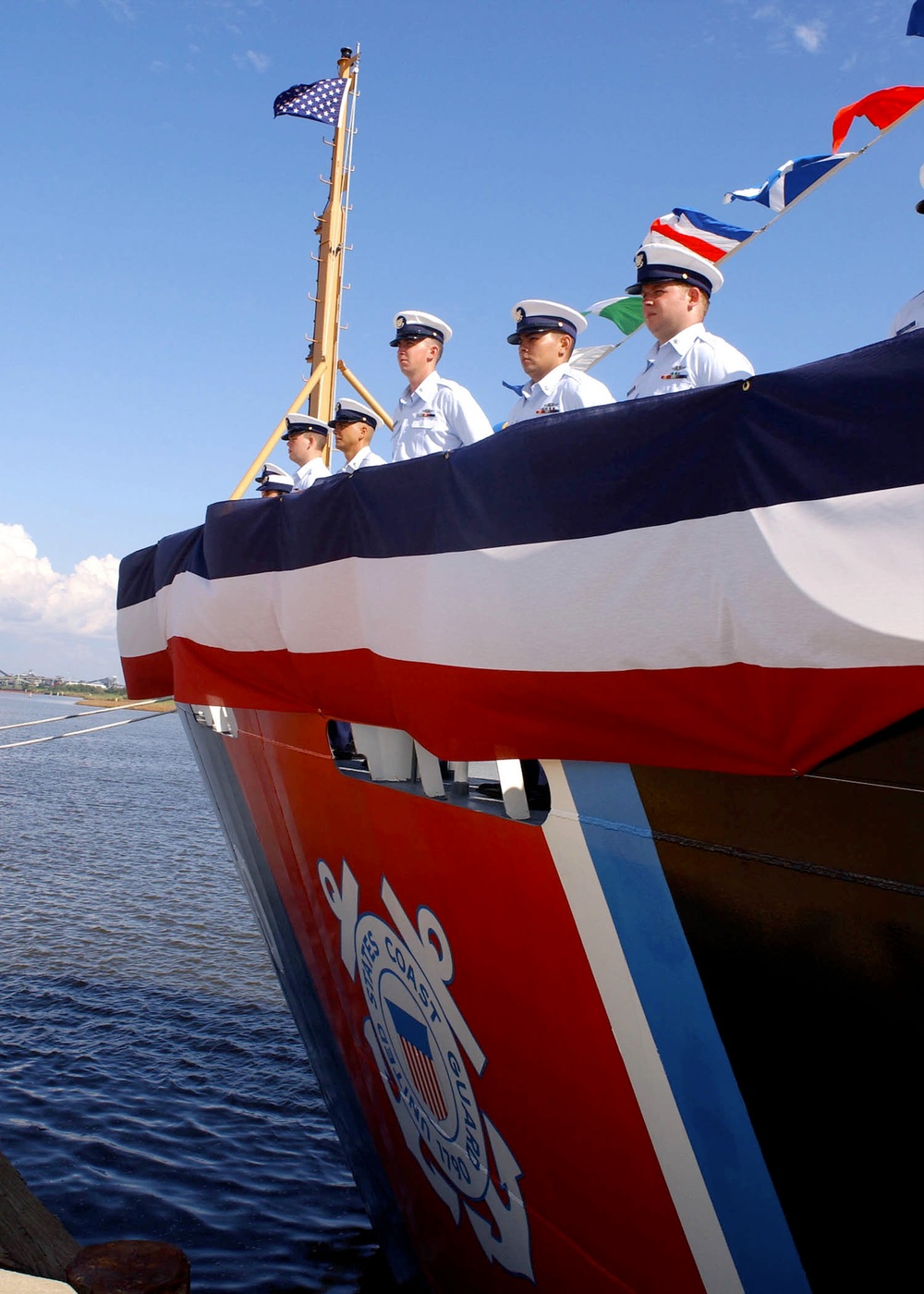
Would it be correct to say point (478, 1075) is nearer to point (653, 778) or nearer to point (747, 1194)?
point (747, 1194)

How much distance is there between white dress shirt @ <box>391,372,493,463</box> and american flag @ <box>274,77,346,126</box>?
6312 millimetres

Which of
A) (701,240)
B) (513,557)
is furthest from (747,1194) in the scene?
(701,240)

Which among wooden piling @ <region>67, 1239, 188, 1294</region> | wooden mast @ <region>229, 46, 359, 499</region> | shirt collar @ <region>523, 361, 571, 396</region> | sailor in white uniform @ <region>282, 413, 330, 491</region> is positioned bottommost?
wooden piling @ <region>67, 1239, 188, 1294</region>

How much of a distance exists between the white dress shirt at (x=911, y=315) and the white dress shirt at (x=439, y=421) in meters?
1.87

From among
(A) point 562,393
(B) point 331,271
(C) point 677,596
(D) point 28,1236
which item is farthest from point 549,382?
(B) point 331,271

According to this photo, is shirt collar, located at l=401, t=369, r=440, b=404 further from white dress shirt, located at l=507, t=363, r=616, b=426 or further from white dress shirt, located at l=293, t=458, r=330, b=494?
white dress shirt, located at l=293, t=458, r=330, b=494

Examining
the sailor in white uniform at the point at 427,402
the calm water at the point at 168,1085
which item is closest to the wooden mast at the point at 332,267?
the sailor in white uniform at the point at 427,402

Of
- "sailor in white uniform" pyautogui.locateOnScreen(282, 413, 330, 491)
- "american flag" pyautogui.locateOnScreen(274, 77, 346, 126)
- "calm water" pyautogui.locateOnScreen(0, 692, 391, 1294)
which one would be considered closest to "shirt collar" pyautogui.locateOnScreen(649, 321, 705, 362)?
"sailor in white uniform" pyautogui.locateOnScreen(282, 413, 330, 491)

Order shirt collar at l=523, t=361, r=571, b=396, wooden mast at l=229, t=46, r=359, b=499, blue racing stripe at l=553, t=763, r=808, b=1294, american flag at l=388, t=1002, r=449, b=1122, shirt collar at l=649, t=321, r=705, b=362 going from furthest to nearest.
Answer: wooden mast at l=229, t=46, r=359, b=499 < shirt collar at l=523, t=361, r=571, b=396 < american flag at l=388, t=1002, r=449, b=1122 < shirt collar at l=649, t=321, r=705, b=362 < blue racing stripe at l=553, t=763, r=808, b=1294

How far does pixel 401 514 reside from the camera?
126 inches

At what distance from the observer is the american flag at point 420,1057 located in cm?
380

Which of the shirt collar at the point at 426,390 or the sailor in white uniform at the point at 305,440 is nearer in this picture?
the shirt collar at the point at 426,390

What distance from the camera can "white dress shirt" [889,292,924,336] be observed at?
4016mm

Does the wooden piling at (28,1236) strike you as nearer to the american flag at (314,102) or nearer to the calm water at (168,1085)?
the calm water at (168,1085)
